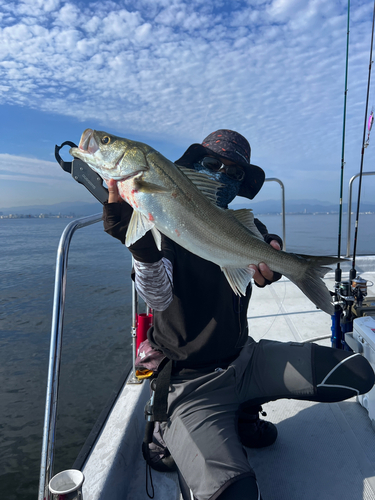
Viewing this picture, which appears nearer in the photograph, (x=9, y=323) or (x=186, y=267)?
(x=186, y=267)

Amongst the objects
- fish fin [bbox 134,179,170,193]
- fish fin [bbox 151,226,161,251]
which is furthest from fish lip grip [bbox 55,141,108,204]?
fish fin [bbox 151,226,161,251]

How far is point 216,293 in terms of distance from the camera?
8.96 ft

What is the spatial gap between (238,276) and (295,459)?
5.50 feet

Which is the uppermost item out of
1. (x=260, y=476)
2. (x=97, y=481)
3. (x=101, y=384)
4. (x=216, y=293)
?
(x=216, y=293)

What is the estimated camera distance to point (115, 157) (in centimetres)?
208

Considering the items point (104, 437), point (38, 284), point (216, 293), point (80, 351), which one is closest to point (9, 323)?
point (80, 351)

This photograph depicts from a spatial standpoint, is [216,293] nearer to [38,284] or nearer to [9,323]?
[9,323]

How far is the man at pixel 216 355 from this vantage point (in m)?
2.18

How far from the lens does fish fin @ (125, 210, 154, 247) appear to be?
2.01 m

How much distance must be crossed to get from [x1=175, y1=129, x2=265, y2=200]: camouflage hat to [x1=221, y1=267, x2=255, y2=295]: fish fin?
41.2 inches

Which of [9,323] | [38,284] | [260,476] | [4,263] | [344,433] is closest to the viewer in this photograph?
[260,476]

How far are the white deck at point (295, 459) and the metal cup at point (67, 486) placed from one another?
18.9 inches

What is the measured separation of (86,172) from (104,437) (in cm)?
217

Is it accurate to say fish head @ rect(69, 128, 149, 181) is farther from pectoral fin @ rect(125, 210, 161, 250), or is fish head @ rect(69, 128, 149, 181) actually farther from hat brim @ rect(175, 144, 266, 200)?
hat brim @ rect(175, 144, 266, 200)
